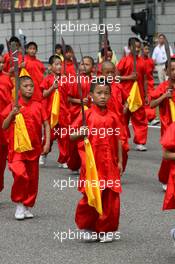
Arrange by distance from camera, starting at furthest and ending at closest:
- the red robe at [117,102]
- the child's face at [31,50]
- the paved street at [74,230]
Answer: the child's face at [31,50] → the red robe at [117,102] → the paved street at [74,230]

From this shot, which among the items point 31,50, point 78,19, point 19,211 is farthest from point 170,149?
point 78,19

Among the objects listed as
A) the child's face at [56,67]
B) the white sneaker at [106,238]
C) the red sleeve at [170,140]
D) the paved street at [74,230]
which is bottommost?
the paved street at [74,230]

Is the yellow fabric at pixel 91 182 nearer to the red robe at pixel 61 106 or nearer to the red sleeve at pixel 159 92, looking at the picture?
the red sleeve at pixel 159 92

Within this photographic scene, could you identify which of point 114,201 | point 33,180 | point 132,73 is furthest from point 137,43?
point 114,201

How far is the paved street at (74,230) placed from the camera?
725 cm

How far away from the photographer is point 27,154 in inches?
343

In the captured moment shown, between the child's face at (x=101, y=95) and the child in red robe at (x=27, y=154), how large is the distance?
1087 mm

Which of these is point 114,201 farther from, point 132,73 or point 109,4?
point 109,4

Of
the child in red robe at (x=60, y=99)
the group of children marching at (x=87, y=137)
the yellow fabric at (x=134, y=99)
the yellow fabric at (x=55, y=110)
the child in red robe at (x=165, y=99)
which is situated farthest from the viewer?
the yellow fabric at (x=134, y=99)

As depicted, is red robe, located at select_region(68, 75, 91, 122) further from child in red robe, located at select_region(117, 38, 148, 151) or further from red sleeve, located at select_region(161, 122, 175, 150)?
red sleeve, located at select_region(161, 122, 175, 150)

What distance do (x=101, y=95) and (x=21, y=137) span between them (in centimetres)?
121

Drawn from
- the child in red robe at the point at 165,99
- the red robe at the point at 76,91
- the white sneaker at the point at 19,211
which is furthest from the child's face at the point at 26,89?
the red robe at the point at 76,91

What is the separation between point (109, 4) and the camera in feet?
74.8

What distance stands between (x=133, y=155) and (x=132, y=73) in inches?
47.5
